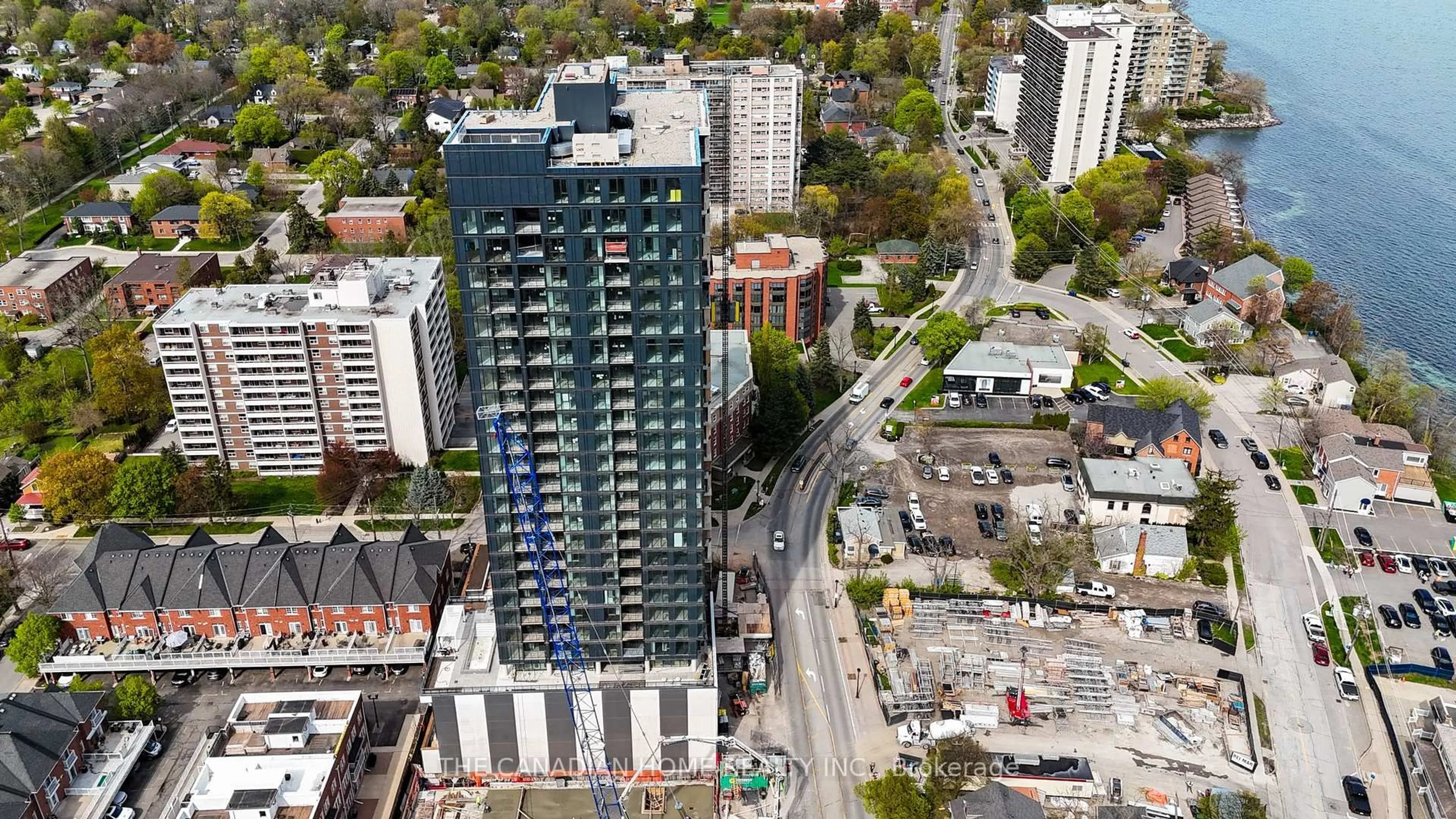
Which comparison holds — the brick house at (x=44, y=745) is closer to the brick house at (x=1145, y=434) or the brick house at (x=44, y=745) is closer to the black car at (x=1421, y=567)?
the brick house at (x=1145, y=434)

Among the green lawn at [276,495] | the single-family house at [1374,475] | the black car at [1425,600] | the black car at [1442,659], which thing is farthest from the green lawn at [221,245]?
the black car at [1442,659]

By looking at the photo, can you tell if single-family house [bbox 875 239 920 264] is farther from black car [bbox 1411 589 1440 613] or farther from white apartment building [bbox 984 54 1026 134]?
black car [bbox 1411 589 1440 613]

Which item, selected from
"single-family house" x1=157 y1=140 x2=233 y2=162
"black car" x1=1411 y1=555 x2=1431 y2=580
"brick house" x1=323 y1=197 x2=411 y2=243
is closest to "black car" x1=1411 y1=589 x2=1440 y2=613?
"black car" x1=1411 y1=555 x2=1431 y2=580

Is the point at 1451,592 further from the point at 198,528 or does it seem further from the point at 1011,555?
the point at 198,528

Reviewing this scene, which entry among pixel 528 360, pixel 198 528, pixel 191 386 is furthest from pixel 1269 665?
pixel 191 386

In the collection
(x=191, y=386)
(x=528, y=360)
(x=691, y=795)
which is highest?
(x=528, y=360)

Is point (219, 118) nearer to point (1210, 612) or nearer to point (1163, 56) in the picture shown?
point (1163, 56)
